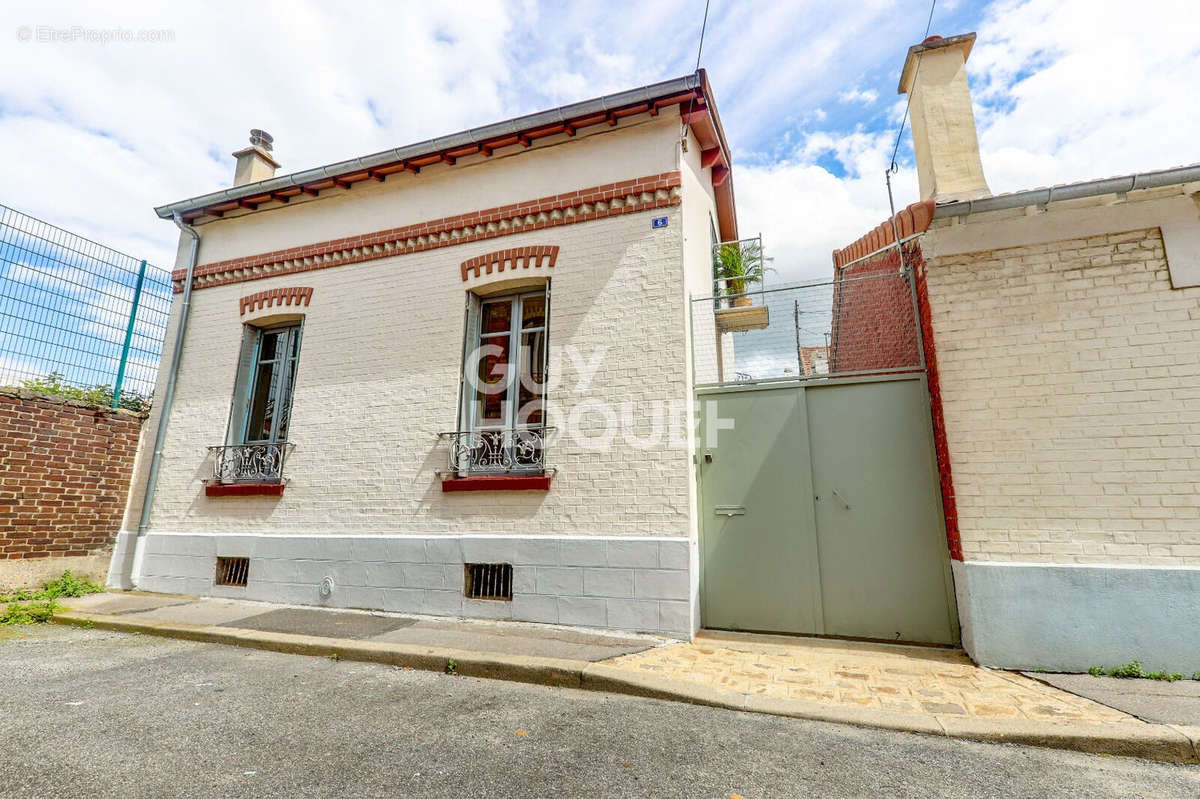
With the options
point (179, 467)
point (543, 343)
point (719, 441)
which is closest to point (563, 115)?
point (543, 343)

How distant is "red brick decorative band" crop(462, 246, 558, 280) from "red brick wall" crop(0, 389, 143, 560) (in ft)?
15.8

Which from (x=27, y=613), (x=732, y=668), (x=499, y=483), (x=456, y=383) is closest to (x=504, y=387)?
(x=456, y=383)

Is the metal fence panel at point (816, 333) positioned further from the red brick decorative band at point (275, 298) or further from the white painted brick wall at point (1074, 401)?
the red brick decorative band at point (275, 298)

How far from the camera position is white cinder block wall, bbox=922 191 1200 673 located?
3734 millimetres

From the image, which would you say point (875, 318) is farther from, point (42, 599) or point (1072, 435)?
point (42, 599)

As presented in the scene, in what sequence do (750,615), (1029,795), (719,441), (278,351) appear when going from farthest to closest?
(278,351)
(719,441)
(750,615)
(1029,795)

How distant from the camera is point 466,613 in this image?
5.04m

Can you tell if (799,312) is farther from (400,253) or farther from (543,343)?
(400,253)

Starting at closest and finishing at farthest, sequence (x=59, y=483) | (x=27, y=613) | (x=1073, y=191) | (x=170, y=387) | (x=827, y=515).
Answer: (x=1073, y=191) → (x=827, y=515) → (x=27, y=613) → (x=59, y=483) → (x=170, y=387)

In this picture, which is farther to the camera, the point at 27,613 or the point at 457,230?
the point at 457,230

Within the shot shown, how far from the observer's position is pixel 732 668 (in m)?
3.80

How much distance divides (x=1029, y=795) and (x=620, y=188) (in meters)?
5.27

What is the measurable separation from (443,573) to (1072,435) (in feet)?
17.7

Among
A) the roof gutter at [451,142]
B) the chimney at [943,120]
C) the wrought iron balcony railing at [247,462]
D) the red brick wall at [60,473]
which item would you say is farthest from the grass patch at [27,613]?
the chimney at [943,120]
